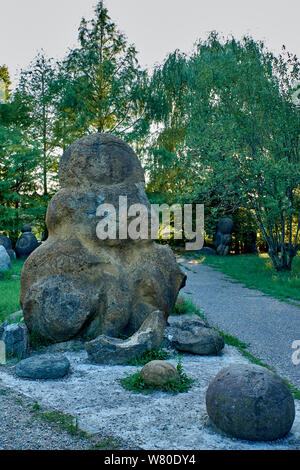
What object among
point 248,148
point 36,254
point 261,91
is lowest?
point 36,254

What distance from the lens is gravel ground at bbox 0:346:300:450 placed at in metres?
3.83

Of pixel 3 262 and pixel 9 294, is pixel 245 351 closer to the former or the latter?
pixel 9 294

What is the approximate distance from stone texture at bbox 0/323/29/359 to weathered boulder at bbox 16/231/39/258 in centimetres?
1526

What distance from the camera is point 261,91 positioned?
15.2 metres

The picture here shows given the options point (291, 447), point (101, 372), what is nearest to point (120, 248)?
point (101, 372)

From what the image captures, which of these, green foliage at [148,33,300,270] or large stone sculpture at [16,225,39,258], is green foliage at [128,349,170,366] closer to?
green foliage at [148,33,300,270]

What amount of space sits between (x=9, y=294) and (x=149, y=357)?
21.2 ft

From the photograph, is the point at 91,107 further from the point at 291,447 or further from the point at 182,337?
the point at 291,447

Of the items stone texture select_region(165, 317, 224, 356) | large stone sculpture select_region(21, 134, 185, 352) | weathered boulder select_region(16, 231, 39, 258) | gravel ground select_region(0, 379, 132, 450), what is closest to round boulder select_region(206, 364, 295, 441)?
gravel ground select_region(0, 379, 132, 450)

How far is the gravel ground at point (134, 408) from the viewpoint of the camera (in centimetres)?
383

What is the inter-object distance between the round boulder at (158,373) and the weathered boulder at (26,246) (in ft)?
56.0

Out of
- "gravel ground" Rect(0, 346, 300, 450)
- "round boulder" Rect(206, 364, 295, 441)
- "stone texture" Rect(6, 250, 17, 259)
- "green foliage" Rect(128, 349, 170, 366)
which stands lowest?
"gravel ground" Rect(0, 346, 300, 450)

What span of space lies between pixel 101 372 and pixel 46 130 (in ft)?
73.2

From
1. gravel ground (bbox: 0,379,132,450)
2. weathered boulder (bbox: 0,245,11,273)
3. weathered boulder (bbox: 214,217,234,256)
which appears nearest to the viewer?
gravel ground (bbox: 0,379,132,450)
